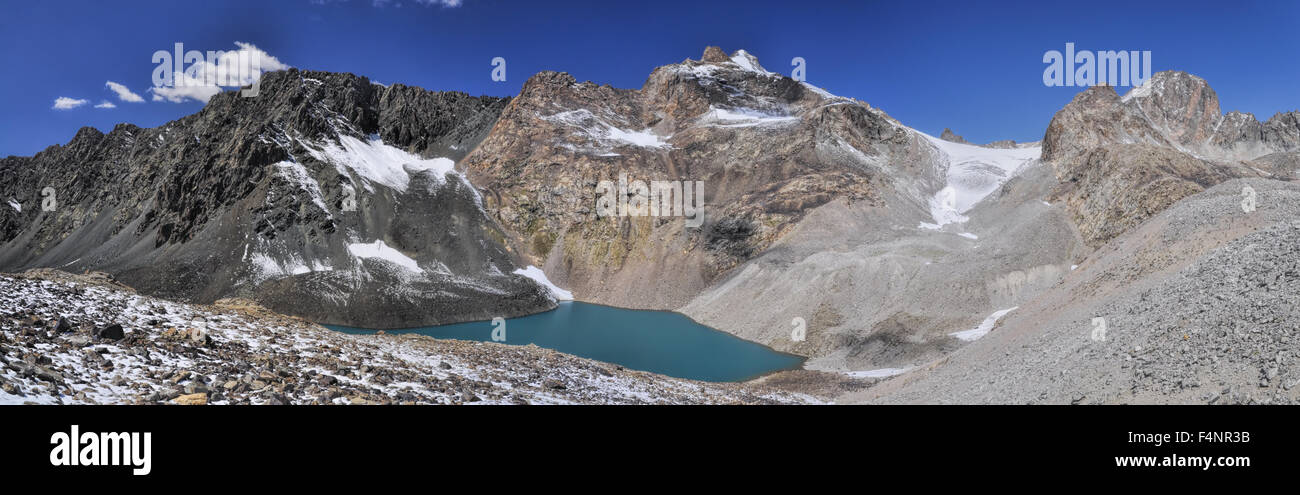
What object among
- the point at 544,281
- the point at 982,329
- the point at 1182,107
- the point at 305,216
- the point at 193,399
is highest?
the point at 1182,107

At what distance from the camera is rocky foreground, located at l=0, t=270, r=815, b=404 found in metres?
6.88

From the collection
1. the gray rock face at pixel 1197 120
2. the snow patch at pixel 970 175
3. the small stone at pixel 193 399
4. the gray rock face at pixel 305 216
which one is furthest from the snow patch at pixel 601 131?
the small stone at pixel 193 399

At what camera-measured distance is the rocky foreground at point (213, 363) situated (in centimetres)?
688

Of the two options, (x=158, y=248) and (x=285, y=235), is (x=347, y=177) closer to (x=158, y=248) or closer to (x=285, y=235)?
(x=285, y=235)

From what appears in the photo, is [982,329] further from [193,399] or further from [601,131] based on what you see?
[601,131]

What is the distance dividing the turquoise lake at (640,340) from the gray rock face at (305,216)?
5.03 meters

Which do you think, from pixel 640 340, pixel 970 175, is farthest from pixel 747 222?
pixel 970 175

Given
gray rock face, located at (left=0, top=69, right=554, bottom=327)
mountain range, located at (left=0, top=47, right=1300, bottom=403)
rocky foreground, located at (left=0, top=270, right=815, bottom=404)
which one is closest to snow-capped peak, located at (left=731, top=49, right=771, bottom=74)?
mountain range, located at (left=0, top=47, right=1300, bottom=403)

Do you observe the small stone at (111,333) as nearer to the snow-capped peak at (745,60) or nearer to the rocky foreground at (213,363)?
the rocky foreground at (213,363)

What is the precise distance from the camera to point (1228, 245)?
64.6ft

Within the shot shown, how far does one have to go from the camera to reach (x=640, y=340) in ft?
152

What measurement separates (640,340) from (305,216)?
42832 millimetres
